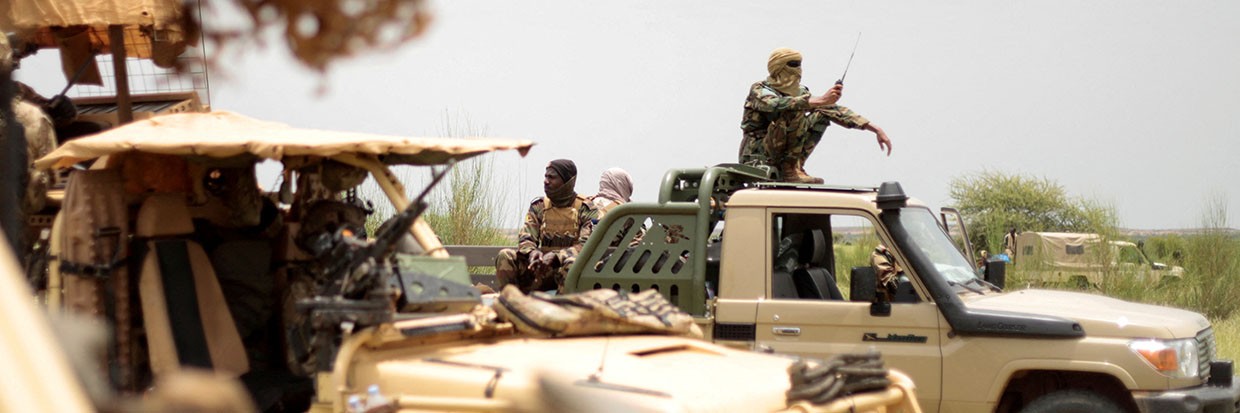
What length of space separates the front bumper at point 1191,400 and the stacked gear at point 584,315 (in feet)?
9.51

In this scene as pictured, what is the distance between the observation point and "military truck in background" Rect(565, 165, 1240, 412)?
6.59m

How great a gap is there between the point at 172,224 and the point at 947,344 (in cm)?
394

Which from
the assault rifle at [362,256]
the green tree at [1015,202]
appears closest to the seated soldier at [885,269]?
the assault rifle at [362,256]

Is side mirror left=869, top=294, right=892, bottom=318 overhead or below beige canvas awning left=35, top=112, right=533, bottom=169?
below

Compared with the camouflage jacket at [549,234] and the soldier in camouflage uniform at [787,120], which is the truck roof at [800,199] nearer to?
the soldier in camouflage uniform at [787,120]

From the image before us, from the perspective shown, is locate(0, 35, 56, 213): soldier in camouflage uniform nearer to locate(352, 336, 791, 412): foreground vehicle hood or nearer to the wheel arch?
locate(352, 336, 791, 412): foreground vehicle hood

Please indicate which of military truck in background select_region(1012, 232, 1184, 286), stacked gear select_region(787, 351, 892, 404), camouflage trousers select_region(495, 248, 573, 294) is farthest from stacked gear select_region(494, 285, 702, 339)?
military truck in background select_region(1012, 232, 1184, 286)

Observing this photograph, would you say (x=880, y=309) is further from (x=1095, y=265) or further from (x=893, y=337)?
(x=1095, y=265)

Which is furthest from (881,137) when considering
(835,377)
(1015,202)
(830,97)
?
(1015,202)

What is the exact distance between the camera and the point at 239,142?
4477 millimetres

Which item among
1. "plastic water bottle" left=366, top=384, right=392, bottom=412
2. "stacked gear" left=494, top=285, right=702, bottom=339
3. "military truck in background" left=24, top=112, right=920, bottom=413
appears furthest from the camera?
"stacked gear" left=494, top=285, right=702, bottom=339

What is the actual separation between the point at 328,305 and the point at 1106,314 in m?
4.43

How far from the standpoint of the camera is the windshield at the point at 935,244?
281 inches

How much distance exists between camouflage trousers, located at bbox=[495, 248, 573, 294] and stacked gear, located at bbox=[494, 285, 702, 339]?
3.74m
